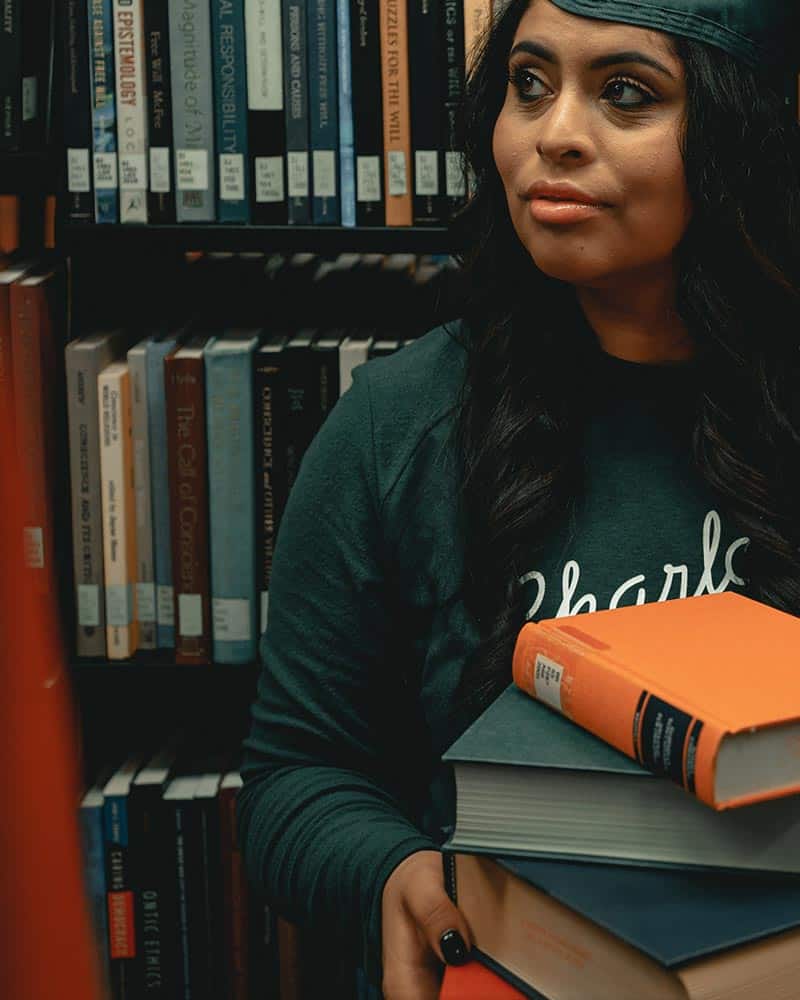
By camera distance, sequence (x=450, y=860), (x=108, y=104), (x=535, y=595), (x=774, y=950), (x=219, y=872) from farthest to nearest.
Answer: (x=219, y=872)
(x=108, y=104)
(x=535, y=595)
(x=450, y=860)
(x=774, y=950)

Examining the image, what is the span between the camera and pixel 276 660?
1.00 m

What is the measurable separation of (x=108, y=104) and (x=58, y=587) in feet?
1.76

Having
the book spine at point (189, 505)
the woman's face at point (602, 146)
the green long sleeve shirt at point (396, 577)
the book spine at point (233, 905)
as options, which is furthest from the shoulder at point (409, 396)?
the book spine at point (233, 905)

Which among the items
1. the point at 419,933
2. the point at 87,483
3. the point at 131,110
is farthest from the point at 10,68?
the point at 419,933

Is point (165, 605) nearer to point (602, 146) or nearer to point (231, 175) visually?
point (231, 175)

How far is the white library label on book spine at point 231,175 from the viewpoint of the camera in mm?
1316

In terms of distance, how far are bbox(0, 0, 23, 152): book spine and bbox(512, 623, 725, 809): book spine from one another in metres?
0.93

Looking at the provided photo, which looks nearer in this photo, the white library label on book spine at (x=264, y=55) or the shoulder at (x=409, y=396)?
the shoulder at (x=409, y=396)

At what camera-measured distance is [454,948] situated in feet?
2.20

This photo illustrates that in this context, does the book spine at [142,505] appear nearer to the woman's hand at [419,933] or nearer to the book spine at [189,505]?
the book spine at [189,505]

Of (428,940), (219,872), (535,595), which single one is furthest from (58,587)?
(428,940)

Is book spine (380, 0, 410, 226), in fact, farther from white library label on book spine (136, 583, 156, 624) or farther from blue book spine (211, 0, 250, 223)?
white library label on book spine (136, 583, 156, 624)

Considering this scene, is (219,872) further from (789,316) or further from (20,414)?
Result: (789,316)

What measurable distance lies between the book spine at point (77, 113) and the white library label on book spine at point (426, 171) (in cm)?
36
